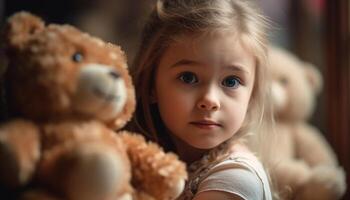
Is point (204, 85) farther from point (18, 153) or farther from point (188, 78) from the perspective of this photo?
point (18, 153)

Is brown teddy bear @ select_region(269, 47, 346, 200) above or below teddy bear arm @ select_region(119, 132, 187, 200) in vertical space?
below

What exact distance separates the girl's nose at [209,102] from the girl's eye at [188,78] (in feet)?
0.10

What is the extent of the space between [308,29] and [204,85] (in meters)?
1.09

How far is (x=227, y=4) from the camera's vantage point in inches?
32.4

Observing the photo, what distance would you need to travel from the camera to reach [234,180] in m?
0.73

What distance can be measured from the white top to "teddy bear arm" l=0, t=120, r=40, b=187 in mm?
309

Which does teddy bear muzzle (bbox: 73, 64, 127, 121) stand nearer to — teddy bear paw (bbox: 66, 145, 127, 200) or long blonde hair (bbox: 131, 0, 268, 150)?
teddy bear paw (bbox: 66, 145, 127, 200)

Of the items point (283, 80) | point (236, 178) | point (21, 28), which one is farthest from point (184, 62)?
point (283, 80)

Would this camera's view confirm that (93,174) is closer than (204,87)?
Yes

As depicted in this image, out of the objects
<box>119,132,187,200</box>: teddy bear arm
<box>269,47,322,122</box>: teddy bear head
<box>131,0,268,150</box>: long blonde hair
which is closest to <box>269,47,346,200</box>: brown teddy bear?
→ <box>269,47,322,122</box>: teddy bear head

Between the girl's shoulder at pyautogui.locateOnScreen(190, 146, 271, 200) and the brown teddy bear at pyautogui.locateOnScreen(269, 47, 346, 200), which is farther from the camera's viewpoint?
the brown teddy bear at pyautogui.locateOnScreen(269, 47, 346, 200)

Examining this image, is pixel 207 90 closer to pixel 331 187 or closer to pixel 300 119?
pixel 331 187

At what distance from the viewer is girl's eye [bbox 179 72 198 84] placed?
0.76 m

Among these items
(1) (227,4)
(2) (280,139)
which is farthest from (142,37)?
(2) (280,139)
